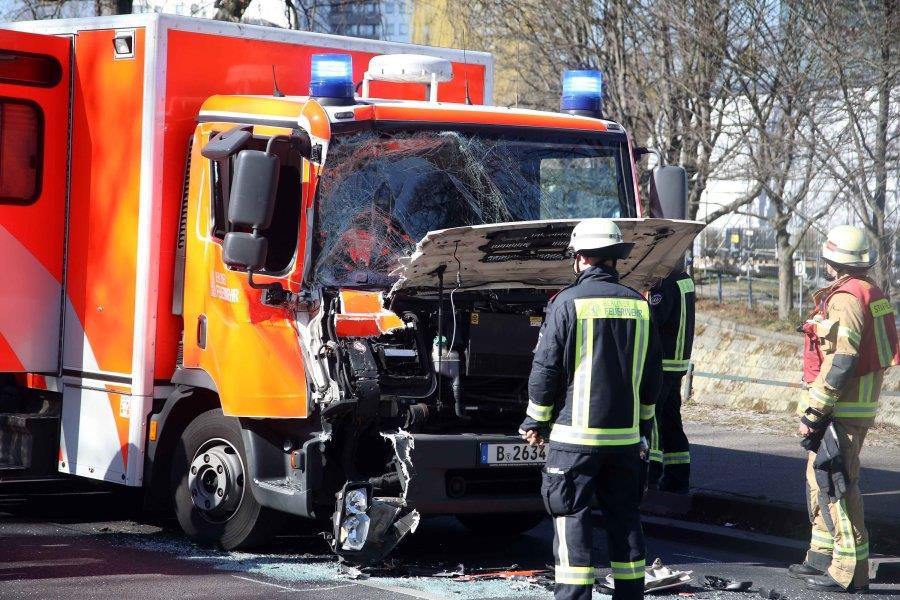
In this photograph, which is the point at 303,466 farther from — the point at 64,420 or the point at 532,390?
the point at 64,420

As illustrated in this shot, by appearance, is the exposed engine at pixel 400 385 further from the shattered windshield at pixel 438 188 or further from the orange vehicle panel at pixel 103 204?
the orange vehicle panel at pixel 103 204

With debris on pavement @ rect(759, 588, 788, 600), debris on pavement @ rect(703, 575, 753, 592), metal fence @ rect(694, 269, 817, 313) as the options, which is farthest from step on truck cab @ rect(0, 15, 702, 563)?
metal fence @ rect(694, 269, 817, 313)

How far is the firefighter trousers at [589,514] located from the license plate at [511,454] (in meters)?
1.02

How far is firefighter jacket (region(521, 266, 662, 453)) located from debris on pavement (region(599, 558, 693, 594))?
1153 mm

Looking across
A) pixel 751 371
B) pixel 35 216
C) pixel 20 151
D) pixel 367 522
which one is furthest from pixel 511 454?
pixel 751 371

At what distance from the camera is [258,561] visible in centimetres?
718

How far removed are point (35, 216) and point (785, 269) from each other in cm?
1438

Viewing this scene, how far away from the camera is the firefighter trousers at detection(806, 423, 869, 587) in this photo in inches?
267

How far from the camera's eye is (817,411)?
22.5ft

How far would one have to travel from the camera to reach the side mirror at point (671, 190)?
7.83 metres

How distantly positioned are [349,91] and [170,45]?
1284 millimetres

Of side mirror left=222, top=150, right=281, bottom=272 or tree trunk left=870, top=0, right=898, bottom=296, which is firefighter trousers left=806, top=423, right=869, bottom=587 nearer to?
side mirror left=222, top=150, right=281, bottom=272

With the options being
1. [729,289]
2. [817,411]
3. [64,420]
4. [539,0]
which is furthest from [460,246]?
[729,289]

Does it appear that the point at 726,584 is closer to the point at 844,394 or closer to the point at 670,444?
the point at 844,394
